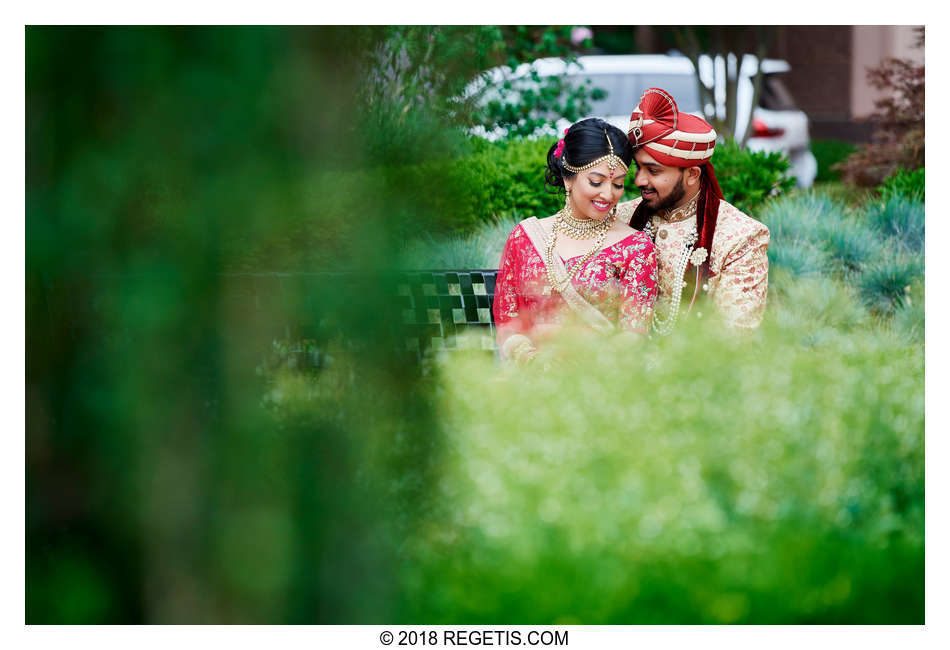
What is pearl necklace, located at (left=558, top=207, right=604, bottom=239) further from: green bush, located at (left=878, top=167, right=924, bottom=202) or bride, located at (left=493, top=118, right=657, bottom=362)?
green bush, located at (left=878, top=167, right=924, bottom=202)

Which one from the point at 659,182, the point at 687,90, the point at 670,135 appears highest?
the point at 687,90

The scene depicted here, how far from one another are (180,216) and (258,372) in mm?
114

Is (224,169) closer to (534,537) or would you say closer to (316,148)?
→ (316,148)

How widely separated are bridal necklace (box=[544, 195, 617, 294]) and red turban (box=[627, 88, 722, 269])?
219 mm

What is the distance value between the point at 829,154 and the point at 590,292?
8.32 ft

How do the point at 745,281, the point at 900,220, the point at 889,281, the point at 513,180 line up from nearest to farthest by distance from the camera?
the point at 745,281
the point at 513,180
the point at 889,281
the point at 900,220

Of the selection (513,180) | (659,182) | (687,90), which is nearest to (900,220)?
(687,90)

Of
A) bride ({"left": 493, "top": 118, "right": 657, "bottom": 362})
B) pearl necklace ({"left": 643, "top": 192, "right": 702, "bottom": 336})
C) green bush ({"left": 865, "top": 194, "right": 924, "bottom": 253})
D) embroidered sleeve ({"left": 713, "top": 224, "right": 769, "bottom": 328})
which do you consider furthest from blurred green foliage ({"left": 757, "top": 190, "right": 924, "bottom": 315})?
bride ({"left": 493, "top": 118, "right": 657, "bottom": 362})

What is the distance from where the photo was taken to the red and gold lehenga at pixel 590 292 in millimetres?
2418

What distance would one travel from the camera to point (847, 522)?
1.82m

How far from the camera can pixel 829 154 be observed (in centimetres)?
434

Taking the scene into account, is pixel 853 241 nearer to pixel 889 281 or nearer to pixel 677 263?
pixel 889 281

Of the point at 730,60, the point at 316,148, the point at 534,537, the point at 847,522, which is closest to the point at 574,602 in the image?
the point at 534,537

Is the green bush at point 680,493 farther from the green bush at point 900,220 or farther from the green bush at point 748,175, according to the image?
the green bush at point 748,175
